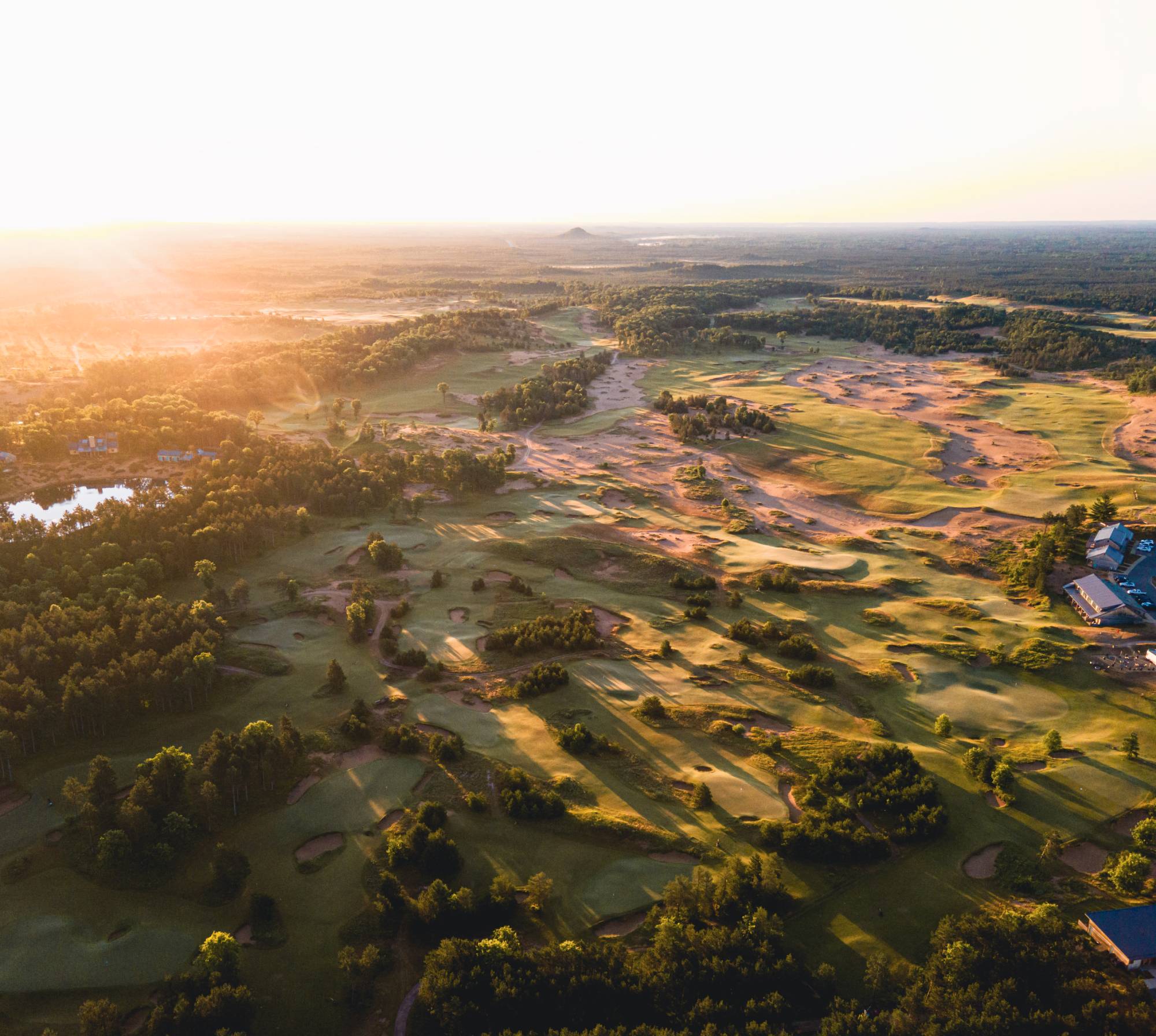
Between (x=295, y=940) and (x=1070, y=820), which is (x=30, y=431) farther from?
(x=1070, y=820)

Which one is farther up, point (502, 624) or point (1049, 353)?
point (1049, 353)

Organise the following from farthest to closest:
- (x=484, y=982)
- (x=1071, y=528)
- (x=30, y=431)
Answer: (x=30, y=431) < (x=1071, y=528) < (x=484, y=982)

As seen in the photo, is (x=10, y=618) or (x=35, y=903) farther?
(x=10, y=618)

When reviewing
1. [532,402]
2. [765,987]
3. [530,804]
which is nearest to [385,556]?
[530,804]

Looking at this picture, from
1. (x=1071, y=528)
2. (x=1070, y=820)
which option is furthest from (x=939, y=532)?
(x=1070, y=820)

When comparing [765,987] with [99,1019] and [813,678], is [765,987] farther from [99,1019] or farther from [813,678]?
[99,1019]

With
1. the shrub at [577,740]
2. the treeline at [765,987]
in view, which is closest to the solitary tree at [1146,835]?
the treeline at [765,987]

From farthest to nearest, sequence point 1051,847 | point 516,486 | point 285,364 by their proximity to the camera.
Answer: point 285,364 < point 516,486 < point 1051,847
